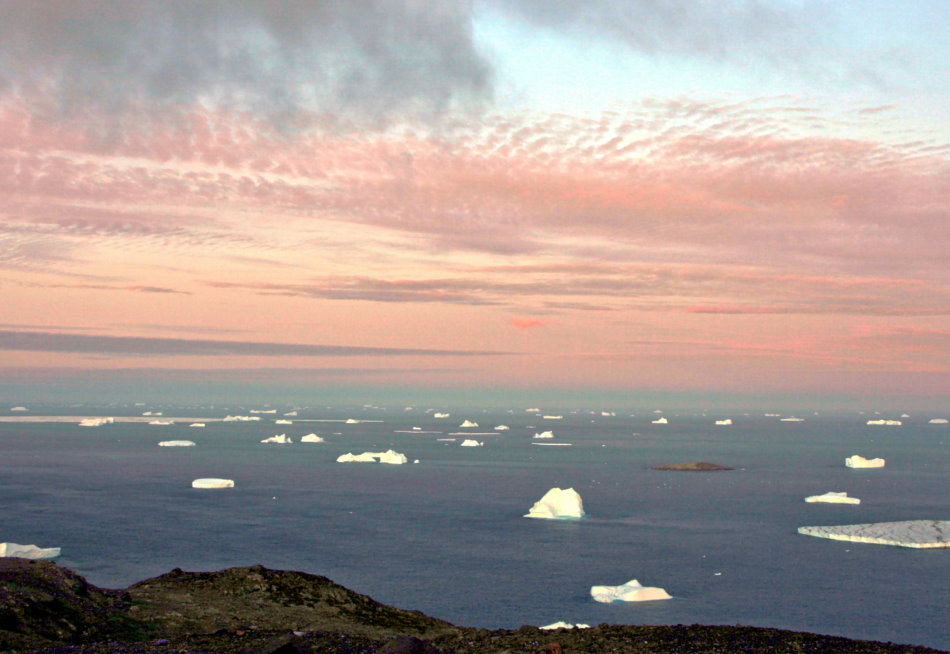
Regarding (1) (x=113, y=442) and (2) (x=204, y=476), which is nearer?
(2) (x=204, y=476)

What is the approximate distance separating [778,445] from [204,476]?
122 metres

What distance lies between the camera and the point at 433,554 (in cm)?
5306

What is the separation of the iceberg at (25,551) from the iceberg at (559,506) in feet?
117

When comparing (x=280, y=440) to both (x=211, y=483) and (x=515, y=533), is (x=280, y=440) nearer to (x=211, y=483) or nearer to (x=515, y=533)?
(x=211, y=483)

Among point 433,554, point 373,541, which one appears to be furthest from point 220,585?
point 373,541

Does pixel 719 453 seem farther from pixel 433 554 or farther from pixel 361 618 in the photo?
pixel 361 618

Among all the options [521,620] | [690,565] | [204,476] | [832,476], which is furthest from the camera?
[832,476]

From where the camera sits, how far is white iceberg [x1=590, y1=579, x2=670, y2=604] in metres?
39.2

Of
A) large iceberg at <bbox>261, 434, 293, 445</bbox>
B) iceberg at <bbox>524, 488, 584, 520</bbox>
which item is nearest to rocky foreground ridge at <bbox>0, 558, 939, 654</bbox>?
iceberg at <bbox>524, 488, 584, 520</bbox>

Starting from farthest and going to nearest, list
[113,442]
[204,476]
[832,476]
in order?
[113,442]
[832,476]
[204,476]

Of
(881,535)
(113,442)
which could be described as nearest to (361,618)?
(881,535)

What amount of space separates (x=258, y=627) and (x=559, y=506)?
1958 inches

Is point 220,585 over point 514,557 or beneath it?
over

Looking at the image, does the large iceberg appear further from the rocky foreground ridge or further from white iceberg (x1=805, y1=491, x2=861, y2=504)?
the rocky foreground ridge
